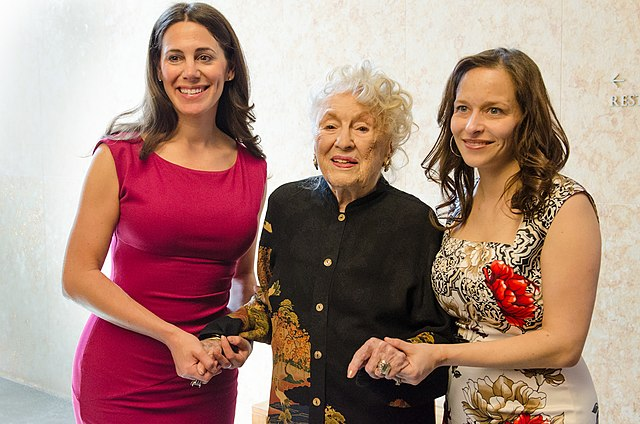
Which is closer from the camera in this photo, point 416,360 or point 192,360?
point 416,360

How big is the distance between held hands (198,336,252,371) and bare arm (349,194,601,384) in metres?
0.47

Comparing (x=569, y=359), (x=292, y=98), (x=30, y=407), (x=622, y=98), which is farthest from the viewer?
(x=30, y=407)

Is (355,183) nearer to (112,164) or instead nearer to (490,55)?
(490,55)

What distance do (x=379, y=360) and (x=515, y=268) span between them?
0.38 meters

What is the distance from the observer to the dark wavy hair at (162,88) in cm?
217

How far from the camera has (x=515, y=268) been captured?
1.79 m

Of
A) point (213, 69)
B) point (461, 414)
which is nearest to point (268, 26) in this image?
point (213, 69)

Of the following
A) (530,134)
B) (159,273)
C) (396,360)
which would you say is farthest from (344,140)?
(159,273)

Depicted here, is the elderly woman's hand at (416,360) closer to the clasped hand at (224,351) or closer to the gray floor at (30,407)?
the clasped hand at (224,351)

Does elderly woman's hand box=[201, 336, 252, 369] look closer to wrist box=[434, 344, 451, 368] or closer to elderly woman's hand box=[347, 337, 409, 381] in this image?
elderly woman's hand box=[347, 337, 409, 381]

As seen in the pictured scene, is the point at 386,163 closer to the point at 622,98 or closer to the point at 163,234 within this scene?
the point at 163,234

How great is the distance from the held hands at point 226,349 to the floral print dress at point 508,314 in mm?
502

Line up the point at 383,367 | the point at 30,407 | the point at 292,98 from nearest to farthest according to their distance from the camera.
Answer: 1. the point at 383,367
2. the point at 292,98
3. the point at 30,407

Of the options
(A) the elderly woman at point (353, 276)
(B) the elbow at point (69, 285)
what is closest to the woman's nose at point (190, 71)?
(A) the elderly woman at point (353, 276)
